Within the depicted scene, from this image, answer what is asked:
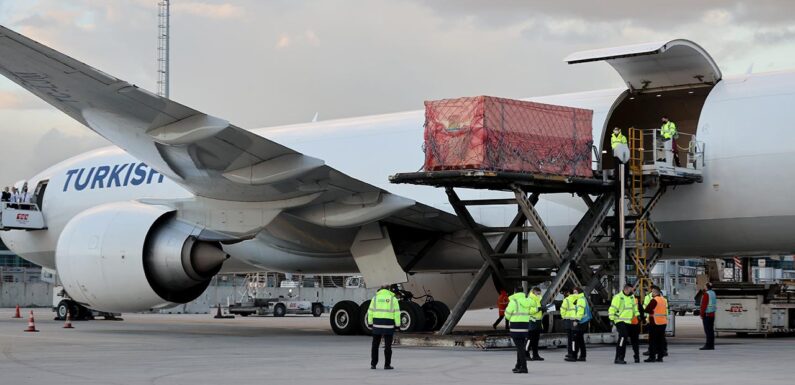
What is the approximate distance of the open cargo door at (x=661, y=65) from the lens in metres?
19.4

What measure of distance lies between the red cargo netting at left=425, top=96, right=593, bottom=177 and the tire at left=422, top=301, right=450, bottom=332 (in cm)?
509

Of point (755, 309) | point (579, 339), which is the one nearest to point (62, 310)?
point (755, 309)

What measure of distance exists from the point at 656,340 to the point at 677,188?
473 centimetres

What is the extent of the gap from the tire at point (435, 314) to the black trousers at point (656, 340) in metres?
7.31

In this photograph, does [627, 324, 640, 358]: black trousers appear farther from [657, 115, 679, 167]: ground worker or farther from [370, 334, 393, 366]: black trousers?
[657, 115, 679, 167]: ground worker

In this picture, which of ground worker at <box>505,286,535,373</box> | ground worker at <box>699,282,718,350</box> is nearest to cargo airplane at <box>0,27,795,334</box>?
ground worker at <box>699,282,718,350</box>

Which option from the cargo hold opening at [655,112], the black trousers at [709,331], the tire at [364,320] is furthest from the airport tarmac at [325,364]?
the cargo hold opening at [655,112]

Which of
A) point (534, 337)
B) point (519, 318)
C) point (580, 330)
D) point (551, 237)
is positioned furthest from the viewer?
point (551, 237)

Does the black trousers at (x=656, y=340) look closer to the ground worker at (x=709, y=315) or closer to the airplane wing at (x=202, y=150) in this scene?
the ground worker at (x=709, y=315)

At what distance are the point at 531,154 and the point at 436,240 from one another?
13.4 ft

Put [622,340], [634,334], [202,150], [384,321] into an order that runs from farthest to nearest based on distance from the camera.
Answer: [202,150] < [634,334] < [622,340] < [384,321]

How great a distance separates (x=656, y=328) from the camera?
15906 mm

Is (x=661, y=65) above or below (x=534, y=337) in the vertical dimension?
above

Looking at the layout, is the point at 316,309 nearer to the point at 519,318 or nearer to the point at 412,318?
the point at 412,318
